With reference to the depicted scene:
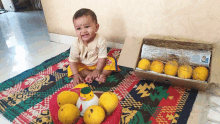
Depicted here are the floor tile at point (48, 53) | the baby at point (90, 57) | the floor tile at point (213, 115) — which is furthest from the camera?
the floor tile at point (48, 53)

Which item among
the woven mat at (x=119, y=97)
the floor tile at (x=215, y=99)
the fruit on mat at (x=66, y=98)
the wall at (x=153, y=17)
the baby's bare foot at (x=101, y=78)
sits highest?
the wall at (x=153, y=17)

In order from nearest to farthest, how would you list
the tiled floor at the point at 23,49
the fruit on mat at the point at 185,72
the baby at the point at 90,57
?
the fruit on mat at the point at 185,72, the baby at the point at 90,57, the tiled floor at the point at 23,49

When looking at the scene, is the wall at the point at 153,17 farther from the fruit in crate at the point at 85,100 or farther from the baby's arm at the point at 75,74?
the fruit in crate at the point at 85,100

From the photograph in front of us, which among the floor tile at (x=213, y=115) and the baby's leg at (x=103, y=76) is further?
the baby's leg at (x=103, y=76)

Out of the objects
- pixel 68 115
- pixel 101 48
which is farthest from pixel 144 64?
pixel 68 115

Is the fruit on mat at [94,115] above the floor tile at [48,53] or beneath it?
above

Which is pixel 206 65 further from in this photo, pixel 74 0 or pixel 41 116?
pixel 74 0

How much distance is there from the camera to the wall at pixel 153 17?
2.79 feet

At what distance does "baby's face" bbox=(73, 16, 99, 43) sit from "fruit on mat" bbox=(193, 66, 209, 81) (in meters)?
0.57

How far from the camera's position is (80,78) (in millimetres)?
910

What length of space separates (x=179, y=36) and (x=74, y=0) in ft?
2.82

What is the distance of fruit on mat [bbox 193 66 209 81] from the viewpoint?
73cm

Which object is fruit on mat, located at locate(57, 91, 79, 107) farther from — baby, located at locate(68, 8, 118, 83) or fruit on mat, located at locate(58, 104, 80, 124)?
baby, located at locate(68, 8, 118, 83)

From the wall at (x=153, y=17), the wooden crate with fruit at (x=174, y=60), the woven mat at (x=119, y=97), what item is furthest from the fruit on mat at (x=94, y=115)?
the wall at (x=153, y=17)
